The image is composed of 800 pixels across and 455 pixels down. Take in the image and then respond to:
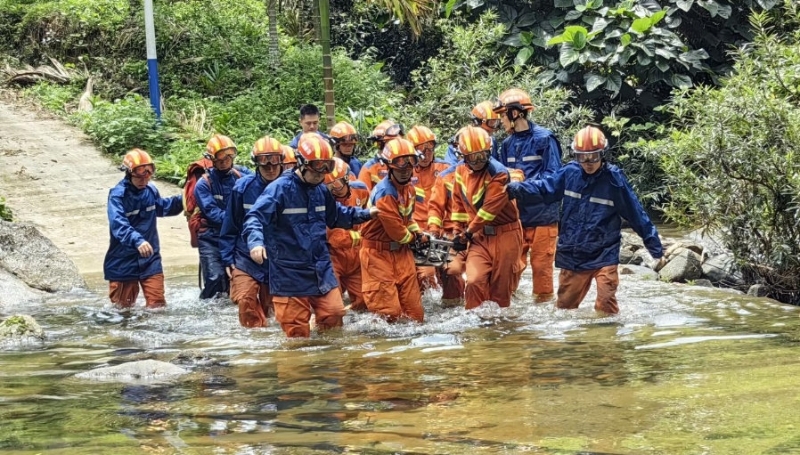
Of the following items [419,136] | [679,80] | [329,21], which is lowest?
[419,136]

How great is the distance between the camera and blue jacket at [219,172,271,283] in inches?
363

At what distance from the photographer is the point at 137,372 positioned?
273 inches

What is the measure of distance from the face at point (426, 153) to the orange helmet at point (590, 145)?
1.77 m

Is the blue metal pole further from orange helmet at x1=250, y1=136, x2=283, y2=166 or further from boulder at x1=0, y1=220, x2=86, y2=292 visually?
orange helmet at x1=250, y1=136, x2=283, y2=166

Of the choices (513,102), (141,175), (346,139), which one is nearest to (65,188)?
(141,175)

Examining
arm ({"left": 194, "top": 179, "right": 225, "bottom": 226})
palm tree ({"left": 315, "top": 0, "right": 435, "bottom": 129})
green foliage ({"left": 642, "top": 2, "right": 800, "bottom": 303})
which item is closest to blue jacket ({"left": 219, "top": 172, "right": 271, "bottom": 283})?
arm ({"left": 194, "top": 179, "right": 225, "bottom": 226})

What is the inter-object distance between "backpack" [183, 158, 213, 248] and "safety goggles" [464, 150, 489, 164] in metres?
2.75

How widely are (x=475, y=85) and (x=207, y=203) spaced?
7.74m

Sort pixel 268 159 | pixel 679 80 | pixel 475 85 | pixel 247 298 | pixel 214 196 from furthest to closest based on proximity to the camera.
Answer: pixel 475 85
pixel 679 80
pixel 214 196
pixel 268 159
pixel 247 298

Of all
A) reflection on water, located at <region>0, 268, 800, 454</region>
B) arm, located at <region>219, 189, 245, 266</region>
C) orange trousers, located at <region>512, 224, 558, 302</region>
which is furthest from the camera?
orange trousers, located at <region>512, 224, 558, 302</region>

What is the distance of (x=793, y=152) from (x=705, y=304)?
1.55 metres

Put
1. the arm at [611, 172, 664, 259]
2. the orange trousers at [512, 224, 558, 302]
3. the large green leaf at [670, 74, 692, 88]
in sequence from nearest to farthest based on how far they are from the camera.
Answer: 1. the arm at [611, 172, 664, 259]
2. the orange trousers at [512, 224, 558, 302]
3. the large green leaf at [670, 74, 692, 88]

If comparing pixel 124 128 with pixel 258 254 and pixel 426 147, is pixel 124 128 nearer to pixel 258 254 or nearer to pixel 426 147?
pixel 426 147

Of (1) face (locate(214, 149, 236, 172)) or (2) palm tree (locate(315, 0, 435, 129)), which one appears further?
(2) palm tree (locate(315, 0, 435, 129))
